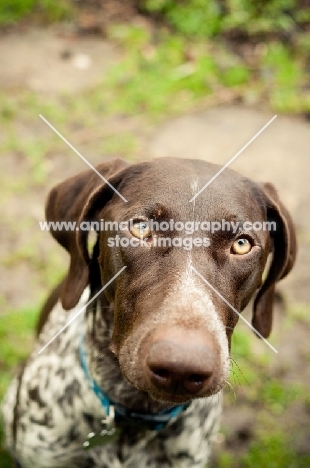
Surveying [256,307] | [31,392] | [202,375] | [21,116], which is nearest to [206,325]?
[202,375]

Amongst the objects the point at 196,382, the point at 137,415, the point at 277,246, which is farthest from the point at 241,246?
the point at 137,415

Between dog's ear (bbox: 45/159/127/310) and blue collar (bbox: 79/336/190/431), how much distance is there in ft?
1.52

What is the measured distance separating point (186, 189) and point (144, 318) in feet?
2.04

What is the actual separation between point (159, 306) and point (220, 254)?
1.37ft

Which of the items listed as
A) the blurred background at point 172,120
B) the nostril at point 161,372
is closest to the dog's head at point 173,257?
the nostril at point 161,372

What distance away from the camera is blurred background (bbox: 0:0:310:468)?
180 inches

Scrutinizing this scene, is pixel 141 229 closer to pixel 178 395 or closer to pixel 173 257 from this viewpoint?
pixel 173 257

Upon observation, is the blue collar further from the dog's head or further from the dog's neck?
the dog's head

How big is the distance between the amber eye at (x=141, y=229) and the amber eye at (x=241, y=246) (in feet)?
1.21

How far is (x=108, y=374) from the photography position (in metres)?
2.96

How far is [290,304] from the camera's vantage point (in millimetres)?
5082

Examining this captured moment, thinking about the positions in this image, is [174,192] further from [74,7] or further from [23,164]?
[74,7]

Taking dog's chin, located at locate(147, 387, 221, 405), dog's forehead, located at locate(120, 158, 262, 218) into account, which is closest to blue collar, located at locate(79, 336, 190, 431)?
dog's chin, located at locate(147, 387, 221, 405)

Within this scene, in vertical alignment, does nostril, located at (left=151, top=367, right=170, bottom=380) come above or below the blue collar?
above
